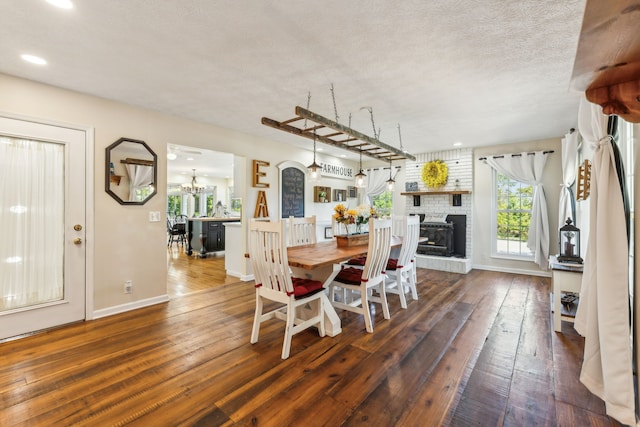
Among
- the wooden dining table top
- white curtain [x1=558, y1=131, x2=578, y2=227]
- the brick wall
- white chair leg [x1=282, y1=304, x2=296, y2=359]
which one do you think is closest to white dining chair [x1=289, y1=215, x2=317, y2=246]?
the wooden dining table top

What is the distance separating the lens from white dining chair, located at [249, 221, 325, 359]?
2.31 meters

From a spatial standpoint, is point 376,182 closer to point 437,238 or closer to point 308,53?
Answer: point 437,238

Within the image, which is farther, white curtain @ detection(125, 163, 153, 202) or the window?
the window

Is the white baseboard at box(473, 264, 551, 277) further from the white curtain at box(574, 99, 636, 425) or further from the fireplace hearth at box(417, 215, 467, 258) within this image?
the white curtain at box(574, 99, 636, 425)

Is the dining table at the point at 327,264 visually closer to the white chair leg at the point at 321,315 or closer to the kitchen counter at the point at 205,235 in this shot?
the white chair leg at the point at 321,315

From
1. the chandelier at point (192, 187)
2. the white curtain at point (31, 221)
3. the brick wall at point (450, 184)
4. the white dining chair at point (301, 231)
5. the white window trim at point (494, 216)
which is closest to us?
the white curtain at point (31, 221)

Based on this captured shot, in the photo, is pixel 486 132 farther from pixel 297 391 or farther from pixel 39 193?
pixel 39 193

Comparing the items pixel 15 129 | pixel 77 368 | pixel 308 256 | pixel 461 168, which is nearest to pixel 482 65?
pixel 308 256

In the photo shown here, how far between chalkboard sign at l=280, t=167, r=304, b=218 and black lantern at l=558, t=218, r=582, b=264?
396 cm

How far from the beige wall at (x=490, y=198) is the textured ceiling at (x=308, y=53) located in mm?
1609

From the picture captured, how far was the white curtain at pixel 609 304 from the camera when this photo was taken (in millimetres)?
1503

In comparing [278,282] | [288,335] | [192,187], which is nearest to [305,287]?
[278,282]

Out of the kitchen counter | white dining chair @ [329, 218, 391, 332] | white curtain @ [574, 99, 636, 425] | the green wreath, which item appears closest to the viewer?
white curtain @ [574, 99, 636, 425]

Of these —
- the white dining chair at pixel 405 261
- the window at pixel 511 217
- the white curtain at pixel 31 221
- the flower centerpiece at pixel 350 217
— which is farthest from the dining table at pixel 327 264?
the window at pixel 511 217
